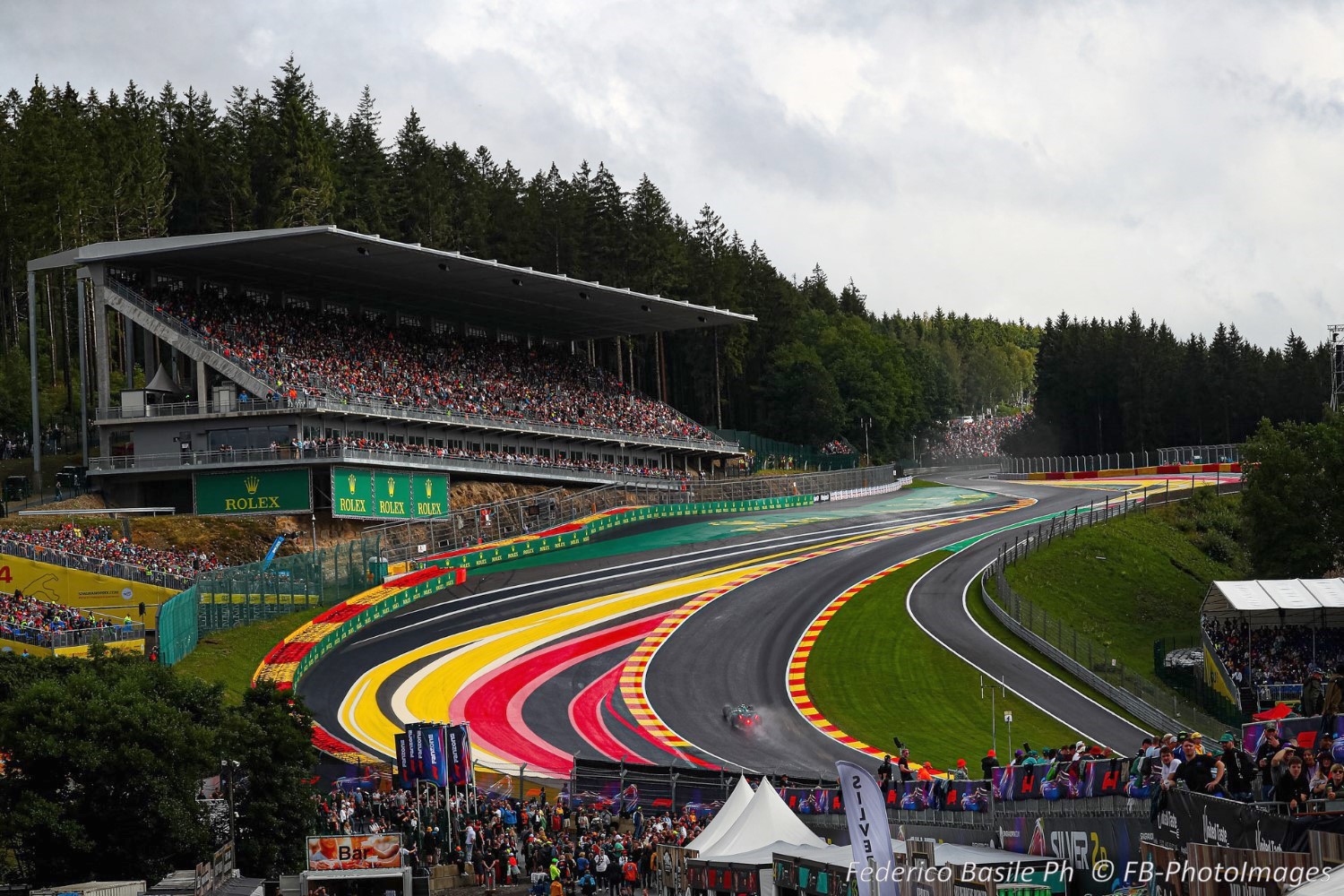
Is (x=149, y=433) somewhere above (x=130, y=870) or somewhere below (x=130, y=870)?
above

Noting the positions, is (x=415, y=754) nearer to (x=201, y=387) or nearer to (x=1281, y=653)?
(x=1281, y=653)

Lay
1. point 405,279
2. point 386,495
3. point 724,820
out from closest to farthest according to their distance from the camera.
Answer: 1. point 724,820
2. point 386,495
3. point 405,279

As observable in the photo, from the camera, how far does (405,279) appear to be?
7181 cm

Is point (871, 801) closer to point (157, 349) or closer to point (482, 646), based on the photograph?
point (482, 646)

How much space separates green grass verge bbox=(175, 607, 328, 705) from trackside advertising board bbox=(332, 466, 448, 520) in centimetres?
1336

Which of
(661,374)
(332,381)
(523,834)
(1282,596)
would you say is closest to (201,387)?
(332,381)

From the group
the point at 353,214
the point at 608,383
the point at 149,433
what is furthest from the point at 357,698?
the point at 353,214

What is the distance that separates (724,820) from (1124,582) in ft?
130

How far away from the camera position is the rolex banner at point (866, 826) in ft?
56.2

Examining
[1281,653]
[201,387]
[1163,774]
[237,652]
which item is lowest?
[1281,653]

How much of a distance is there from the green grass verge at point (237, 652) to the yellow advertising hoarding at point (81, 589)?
96.5 inches

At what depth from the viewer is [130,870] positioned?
2667cm

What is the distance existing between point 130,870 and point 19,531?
30.0 metres

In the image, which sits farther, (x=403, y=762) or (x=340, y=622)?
(x=340, y=622)
